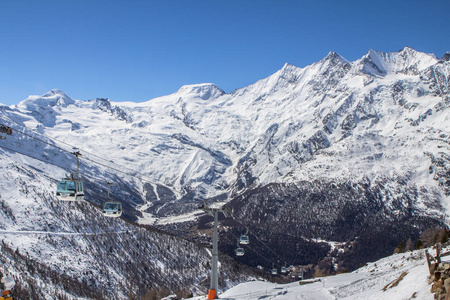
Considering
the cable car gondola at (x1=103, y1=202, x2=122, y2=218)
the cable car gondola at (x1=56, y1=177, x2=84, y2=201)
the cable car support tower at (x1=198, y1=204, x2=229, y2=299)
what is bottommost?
the cable car support tower at (x1=198, y1=204, x2=229, y2=299)

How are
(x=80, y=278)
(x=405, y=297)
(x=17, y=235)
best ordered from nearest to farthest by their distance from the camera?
(x=405, y=297) < (x=80, y=278) < (x=17, y=235)

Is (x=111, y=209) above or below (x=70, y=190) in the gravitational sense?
above

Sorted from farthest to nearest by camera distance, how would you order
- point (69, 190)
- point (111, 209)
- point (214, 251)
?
point (111, 209)
point (69, 190)
point (214, 251)

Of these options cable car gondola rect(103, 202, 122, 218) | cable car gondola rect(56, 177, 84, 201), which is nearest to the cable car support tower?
cable car gondola rect(56, 177, 84, 201)

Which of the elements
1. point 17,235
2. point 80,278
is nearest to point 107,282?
point 80,278

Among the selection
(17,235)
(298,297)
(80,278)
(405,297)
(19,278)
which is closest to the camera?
(405,297)

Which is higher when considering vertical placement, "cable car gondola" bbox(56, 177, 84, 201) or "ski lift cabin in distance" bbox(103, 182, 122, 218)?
"ski lift cabin in distance" bbox(103, 182, 122, 218)

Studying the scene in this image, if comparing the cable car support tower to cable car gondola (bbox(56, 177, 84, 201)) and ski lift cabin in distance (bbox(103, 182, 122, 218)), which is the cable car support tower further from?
ski lift cabin in distance (bbox(103, 182, 122, 218))

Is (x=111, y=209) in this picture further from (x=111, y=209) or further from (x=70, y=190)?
(x=70, y=190)

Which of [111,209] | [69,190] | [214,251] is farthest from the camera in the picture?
[111,209]

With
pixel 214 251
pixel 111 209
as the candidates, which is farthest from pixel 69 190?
pixel 214 251

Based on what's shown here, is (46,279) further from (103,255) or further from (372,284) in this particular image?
(372,284)
